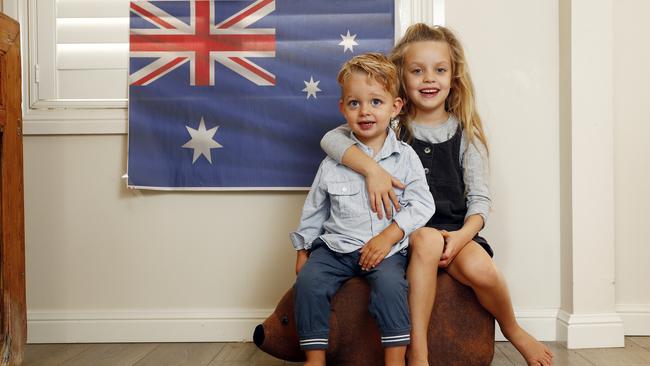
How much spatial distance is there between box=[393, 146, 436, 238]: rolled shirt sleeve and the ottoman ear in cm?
39

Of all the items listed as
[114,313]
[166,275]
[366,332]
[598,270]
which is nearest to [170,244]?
[166,275]

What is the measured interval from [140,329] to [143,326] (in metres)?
0.01

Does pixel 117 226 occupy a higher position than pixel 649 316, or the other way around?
pixel 117 226

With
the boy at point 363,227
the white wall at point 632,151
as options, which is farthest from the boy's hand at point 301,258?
the white wall at point 632,151

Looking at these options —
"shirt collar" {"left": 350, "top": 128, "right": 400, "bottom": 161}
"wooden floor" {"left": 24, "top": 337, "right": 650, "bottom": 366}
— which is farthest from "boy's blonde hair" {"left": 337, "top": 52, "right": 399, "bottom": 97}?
"wooden floor" {"left": 24, "top": 337, "right": 650, "bottom": 366}

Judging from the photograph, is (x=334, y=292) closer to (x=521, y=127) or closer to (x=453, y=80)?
(x=453, y=80)

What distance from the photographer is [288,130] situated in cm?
229

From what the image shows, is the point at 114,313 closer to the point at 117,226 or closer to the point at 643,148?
the point at 117,226

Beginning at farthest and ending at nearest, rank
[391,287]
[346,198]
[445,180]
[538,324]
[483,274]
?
1. [538,324]
2. [445,180]
3. [346,198]
4. [483,274]
5. [391,287]

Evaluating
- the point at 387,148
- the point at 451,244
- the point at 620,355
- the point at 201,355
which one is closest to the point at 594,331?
the point at 620,355

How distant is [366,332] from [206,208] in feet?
2.82

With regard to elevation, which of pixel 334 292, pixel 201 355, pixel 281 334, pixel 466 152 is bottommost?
pixel 201 355

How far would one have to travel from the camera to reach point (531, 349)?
5.97 ft

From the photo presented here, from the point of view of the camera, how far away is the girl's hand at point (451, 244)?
5.80ft
